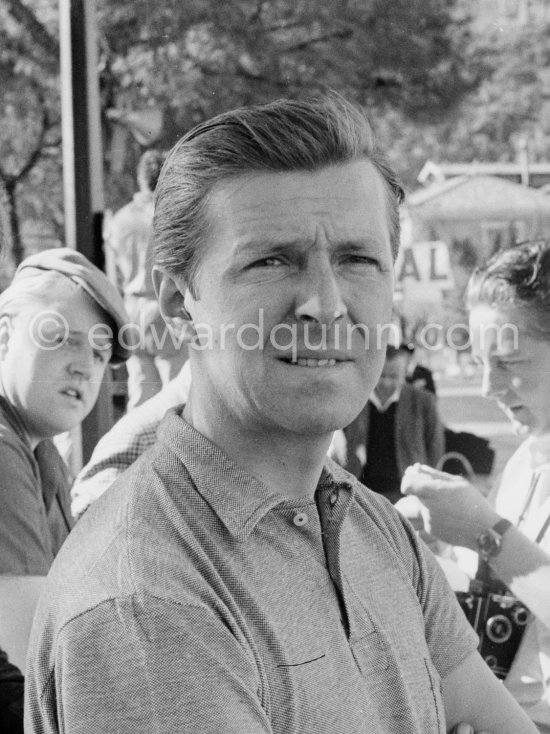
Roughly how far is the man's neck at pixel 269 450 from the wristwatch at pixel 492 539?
1.01m

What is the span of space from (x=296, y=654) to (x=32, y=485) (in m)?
1.01

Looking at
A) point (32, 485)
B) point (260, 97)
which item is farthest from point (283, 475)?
point (260, 97)

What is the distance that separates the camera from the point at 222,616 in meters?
0.92

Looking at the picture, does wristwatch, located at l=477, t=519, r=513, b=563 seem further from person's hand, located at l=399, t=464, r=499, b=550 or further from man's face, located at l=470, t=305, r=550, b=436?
man's face, located at l=470, t=305, r=550, b=436

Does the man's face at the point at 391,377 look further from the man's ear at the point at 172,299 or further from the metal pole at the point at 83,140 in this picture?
the man's ear at the point at 172,299

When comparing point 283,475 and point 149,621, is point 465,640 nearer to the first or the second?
point 283,475

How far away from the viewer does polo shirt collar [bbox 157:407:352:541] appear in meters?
1.01

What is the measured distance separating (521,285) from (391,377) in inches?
33.5

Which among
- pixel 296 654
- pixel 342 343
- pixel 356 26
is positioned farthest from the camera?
pixel 356 26

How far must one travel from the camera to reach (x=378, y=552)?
119cm

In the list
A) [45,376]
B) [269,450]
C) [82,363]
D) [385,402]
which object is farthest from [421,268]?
[269,450]

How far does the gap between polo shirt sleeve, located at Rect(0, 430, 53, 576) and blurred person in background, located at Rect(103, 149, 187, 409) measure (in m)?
0.98

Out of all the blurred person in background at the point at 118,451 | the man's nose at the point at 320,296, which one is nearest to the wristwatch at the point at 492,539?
the blurred person in background at the point at 118,451

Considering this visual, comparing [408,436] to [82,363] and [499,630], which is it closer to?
[499,630]
